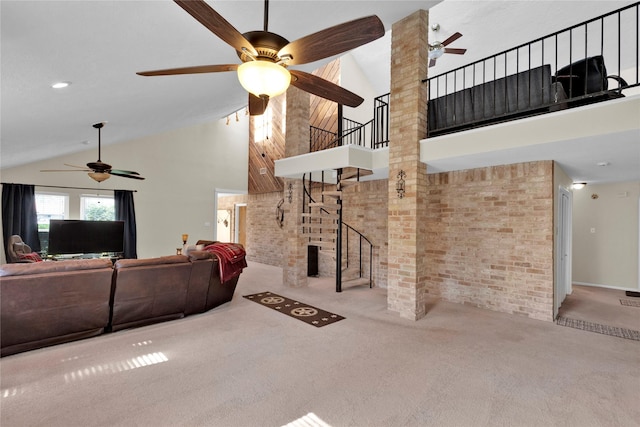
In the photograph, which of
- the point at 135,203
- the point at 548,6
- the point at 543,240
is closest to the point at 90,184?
the point at 135,203

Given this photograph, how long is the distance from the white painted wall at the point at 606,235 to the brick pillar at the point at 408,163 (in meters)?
4.62

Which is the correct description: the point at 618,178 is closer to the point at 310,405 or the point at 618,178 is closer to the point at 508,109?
the point at 508,109

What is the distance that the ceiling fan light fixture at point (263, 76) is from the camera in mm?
1791

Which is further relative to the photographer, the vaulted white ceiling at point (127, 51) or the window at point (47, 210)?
the window at point (47, 210)

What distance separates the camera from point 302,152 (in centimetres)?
606

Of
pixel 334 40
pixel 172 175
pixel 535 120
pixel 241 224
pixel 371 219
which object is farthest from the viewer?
pixel 241 224

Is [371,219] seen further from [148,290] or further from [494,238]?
[148,290]

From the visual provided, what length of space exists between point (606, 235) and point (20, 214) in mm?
11863

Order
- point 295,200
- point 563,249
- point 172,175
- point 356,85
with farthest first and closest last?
1. point 172,175
2. point 356,85
3. point 295,200
4. point 563,249

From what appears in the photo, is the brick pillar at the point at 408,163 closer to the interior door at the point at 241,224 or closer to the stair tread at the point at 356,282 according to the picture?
the stair tread at the point at 356,282

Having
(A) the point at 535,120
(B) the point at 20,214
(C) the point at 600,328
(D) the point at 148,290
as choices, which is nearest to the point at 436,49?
(A) the point at 535,120

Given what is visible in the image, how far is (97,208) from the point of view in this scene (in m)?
7.09

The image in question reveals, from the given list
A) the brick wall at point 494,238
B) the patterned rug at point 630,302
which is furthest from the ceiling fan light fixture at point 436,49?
the patterned rug at point 630,302

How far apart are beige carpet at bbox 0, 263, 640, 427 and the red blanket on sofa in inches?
27.9
